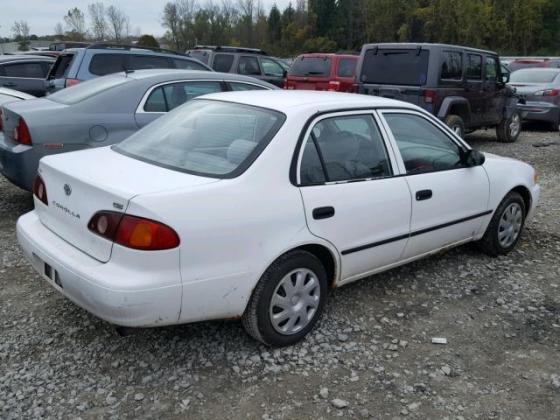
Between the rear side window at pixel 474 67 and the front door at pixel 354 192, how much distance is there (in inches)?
273

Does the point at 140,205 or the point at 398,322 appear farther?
the point at 398,322

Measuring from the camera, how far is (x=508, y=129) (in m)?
11.6

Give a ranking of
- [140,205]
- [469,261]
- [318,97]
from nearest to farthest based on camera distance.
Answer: [140,205]
[318,97]
[469,261]

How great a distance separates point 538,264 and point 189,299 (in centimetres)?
348

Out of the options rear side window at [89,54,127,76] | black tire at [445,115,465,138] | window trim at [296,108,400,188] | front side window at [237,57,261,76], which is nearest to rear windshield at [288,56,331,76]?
front side window at [237,57,261,76]

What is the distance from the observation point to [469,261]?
4.97 m

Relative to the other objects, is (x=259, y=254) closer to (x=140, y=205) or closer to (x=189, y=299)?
(x=189, y=299)

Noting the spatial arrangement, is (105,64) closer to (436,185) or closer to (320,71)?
(320,71)

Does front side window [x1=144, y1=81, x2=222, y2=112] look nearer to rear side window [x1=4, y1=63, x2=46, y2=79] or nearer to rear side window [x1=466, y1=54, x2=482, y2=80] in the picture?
rear side window [x1=466, y1=54, x2=482, y2=80]

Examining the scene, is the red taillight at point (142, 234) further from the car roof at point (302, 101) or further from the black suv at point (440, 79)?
the black suv at point (440, 79)

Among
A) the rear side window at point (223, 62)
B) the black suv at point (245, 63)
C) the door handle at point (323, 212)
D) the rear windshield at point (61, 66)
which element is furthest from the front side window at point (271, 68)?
the door handle at point (323, 212)

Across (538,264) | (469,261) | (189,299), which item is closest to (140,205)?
(189,299)

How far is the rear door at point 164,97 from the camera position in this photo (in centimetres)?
595

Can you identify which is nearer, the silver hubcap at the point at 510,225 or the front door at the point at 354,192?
the front door at the point at 354,192
